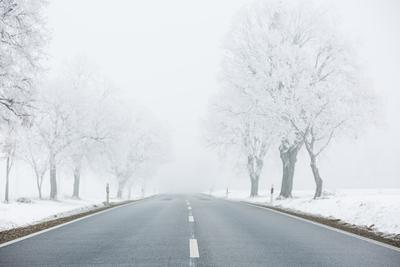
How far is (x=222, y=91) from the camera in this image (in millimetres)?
29578

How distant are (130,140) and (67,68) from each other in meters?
11.5

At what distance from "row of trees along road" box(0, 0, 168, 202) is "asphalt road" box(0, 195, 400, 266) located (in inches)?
237

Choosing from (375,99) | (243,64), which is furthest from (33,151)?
(375,99)

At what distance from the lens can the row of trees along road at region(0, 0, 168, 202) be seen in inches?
508

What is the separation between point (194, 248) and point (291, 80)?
15.4 metres

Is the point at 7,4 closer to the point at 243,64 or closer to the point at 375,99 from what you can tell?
the point at 243,64

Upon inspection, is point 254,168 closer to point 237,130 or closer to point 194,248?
point 237,130

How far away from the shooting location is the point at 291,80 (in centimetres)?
2053

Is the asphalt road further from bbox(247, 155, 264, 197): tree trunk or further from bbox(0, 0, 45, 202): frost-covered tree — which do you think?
bbox(247, 155, 264, 197): tree trunk

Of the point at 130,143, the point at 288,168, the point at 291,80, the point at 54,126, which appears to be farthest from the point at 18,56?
the point at 130,143

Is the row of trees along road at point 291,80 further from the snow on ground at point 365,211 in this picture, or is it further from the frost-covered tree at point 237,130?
the snow on ground at point 365,211

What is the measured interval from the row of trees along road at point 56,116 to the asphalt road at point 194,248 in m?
6.03

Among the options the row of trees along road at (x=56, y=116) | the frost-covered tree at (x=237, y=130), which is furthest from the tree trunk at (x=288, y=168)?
the row of trees along road at (x=56, y=116)

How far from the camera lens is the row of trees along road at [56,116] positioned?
12.9 metres
